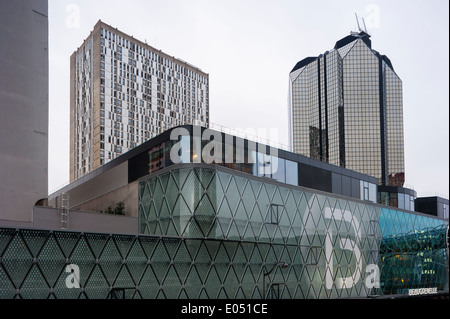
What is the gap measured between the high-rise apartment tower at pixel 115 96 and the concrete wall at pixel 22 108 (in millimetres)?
116962

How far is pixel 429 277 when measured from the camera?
5625cm

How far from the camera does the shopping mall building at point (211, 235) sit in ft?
88.0

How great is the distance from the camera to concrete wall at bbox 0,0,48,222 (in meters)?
32.2

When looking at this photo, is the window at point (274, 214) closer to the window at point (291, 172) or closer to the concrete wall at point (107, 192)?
the concrete wall at point (107, 192)

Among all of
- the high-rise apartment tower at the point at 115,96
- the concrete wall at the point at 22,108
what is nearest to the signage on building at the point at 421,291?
the concrete wall at the point at 22,108

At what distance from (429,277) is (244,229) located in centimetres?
2961

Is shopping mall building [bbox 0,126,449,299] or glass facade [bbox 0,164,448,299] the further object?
shopping mall building [bbox 0,126,449,299]

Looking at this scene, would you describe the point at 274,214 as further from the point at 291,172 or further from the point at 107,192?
the point at 107,192

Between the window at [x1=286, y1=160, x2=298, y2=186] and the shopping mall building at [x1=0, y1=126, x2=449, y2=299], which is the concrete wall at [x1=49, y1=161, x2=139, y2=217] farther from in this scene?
the window at [x1=286, y1=160, x2=298, y2=186]

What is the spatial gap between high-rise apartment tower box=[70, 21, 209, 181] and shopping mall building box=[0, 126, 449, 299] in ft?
332

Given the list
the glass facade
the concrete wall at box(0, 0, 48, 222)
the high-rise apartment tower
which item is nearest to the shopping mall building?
the glass facade

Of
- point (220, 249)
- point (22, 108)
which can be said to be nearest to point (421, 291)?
point (220, 249)

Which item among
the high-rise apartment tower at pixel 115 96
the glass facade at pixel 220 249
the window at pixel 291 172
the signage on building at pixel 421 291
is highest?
the high-rise apartment tower at pixel 115 96
